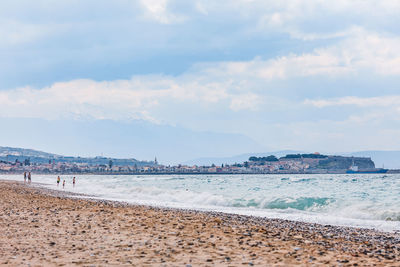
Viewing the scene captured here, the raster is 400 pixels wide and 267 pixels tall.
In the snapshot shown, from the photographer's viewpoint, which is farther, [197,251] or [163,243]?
[163,243]

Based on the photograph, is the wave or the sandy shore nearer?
the sandy shore

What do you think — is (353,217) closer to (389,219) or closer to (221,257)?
(389,219)

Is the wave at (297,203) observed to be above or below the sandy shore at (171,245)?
below

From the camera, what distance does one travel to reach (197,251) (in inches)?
368

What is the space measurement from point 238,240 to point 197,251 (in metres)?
1.64

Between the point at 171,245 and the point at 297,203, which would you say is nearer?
the point at 171,245

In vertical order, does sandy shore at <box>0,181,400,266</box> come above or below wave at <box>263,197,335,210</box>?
above

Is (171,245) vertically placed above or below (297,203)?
above

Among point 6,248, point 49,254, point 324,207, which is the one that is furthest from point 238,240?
point 324,207

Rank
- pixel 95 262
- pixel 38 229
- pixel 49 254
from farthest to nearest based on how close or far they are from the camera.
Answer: pixel 38 229 < pixel 49 254 < pixel 95 262

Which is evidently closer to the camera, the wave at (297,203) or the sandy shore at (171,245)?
the sandy shore at (171,245)

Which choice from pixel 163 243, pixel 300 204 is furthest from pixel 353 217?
pixel 163 243

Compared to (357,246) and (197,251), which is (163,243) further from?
(357,246)

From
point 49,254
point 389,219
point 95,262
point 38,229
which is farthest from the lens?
point 389,219
